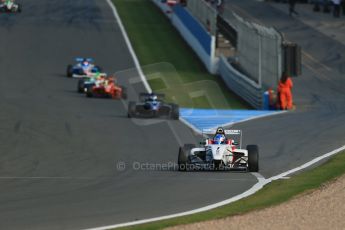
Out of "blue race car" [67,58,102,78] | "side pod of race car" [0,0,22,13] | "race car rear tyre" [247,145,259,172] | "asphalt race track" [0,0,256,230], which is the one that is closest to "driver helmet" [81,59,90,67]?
"blue race car" [67,58,102,78]

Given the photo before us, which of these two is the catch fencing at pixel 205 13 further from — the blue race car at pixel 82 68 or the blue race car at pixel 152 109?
the blue race car at pixel 152 109

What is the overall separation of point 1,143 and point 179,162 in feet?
20.0

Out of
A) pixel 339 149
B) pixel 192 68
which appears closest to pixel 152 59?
pixel 192 68

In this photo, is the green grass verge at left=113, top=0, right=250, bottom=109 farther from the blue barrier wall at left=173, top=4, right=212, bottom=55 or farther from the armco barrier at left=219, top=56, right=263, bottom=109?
the blue barrier wall at left=173, top=4, right=212, bottom=55

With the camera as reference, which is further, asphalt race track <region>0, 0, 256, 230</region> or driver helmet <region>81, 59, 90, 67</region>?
driver helmet <region>81, 59, 90, 67</region>

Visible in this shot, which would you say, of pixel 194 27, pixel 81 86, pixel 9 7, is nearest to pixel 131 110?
pixel 81 86

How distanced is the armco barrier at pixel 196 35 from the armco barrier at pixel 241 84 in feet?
3.81

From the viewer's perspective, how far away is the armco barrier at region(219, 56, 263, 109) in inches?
1483

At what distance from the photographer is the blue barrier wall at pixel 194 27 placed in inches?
1890

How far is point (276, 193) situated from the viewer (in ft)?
56.6

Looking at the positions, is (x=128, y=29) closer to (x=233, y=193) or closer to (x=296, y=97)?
(x=296, y=97)

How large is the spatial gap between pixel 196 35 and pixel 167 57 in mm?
2495

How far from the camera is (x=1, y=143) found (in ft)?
84.4

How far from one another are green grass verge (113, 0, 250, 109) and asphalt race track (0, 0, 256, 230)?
5.35 feet
